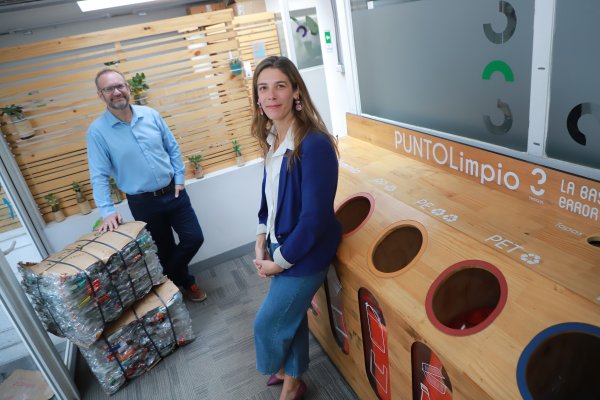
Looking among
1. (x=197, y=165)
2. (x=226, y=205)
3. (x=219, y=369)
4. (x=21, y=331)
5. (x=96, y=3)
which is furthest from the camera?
(x=226, y=205)

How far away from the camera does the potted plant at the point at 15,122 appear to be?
2.88 meters

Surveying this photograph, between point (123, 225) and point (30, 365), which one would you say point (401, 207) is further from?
point (30, 365)

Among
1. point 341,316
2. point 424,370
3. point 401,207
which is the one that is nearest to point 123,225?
point 341,316

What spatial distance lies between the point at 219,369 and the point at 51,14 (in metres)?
3.50

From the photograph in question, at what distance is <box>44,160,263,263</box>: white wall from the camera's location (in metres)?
3.48

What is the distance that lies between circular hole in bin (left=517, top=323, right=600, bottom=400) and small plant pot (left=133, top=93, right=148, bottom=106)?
3139mm

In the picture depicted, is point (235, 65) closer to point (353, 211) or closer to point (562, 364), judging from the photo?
point (353, 211)

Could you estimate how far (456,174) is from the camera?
1.95 meters

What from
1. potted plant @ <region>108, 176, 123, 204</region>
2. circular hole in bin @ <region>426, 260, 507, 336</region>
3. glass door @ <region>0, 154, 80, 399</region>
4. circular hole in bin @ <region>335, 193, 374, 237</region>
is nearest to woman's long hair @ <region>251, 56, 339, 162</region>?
circular hole in bin @ <region>335, 193, 374, 237</region>

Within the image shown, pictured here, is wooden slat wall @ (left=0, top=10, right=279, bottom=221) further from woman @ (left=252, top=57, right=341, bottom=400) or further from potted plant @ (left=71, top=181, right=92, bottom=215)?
woman @ (left=252, top=57, right=341, bottom=400)

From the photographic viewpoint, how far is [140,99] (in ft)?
10.6

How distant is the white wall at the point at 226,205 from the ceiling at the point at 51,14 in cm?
179

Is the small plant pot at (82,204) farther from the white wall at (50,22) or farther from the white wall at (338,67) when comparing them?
the white wall at (338,67)

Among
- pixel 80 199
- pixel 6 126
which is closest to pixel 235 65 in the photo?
pixel 80 199
